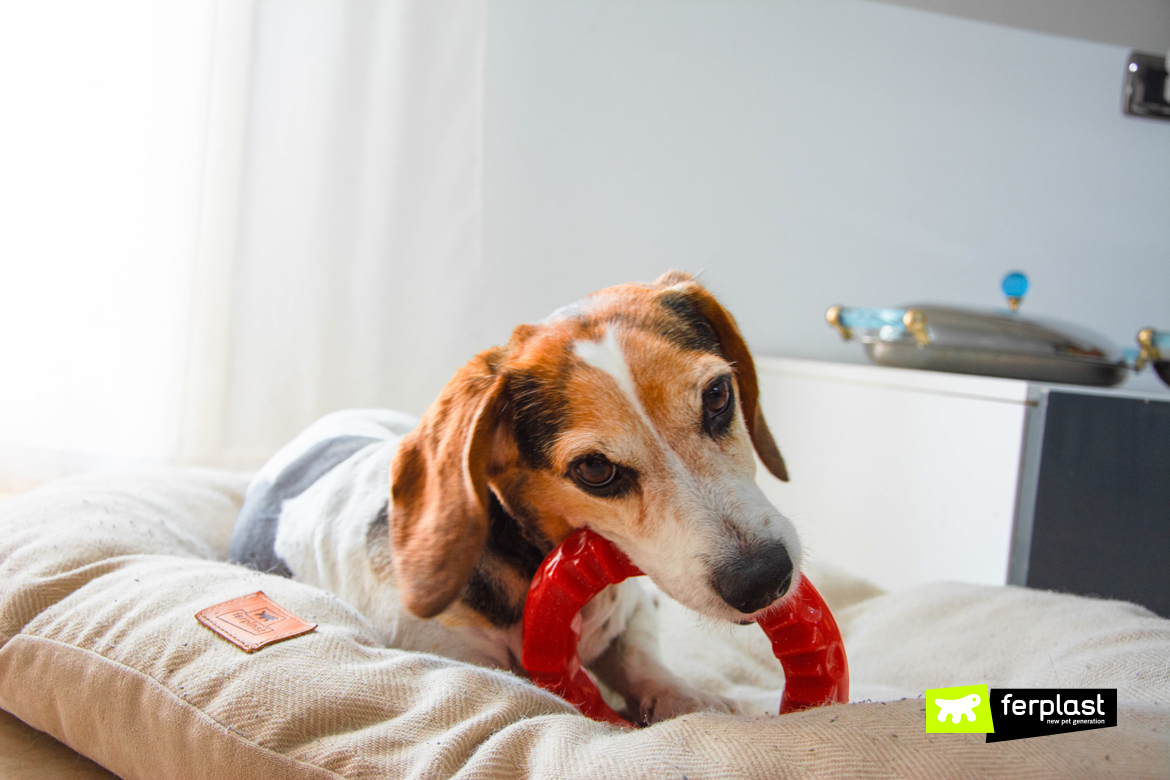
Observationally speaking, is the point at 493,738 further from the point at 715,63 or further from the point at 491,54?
the point at 715,63

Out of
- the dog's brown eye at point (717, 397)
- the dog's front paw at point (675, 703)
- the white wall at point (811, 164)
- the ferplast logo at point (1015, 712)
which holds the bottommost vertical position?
the dog's front paw at point (675, 703)

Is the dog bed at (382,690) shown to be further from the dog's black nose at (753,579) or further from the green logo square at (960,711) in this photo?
the dog's black nose at (753,579)

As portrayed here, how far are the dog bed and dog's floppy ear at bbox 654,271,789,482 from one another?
36cm

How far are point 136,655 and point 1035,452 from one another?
1.59 m

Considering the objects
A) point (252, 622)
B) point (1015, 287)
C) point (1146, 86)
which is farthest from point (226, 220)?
point (1146, 86)

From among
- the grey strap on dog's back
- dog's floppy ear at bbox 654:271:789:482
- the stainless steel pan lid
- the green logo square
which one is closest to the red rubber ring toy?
the green logo square

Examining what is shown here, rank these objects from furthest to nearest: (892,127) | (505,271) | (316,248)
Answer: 1. (892,127)
2. (505,271)
3. (316,248)

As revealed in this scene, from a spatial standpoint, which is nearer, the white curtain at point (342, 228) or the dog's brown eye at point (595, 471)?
the dog's brown eye at point (595, 471)

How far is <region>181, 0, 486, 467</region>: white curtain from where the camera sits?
2.64 metres

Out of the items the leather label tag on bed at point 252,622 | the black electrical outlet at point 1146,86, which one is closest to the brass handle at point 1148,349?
the black electrical outlet at point 1146,86

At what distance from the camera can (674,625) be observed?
5.18ft

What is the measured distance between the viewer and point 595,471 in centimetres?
97

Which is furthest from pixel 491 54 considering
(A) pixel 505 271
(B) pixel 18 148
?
(B) pixel 18 148

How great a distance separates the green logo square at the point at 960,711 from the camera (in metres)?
0.71
